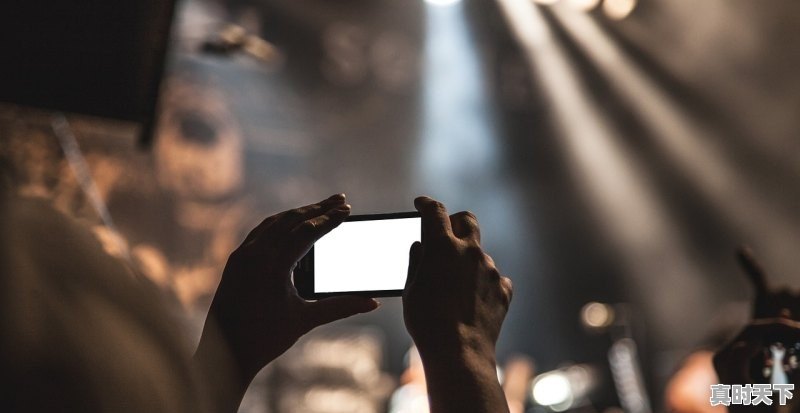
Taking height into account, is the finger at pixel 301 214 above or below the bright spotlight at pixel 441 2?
below

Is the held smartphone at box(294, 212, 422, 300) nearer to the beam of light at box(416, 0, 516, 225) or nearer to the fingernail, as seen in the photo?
the fingernail

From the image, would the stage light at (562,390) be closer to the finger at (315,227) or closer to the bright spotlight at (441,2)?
the bright spotlight at (441,2)

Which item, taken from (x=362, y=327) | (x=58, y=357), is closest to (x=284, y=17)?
(x=362, y=327)

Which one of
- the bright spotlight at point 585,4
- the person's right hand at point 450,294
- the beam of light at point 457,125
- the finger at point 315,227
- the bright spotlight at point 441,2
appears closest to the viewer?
the person's right hand at point 450,294

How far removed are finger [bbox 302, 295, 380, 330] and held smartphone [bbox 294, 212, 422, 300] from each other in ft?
0.11

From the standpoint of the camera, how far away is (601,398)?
5.85 metres

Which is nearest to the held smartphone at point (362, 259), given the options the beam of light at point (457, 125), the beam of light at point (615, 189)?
the beam of light at point (615, 189)

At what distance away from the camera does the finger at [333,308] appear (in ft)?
3.18

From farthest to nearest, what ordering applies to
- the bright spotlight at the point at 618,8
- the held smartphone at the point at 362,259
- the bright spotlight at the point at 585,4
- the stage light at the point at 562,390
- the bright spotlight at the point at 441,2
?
1. the bright spotlight at the point at 441,2
2. the bright spotlight at the point at 585,4
3. the bright spotlight at the point at 618,8
4. the stage light at the point at 562,390
5. the held smartphone at the point at 362,259

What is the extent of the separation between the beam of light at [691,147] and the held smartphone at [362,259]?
4899 mm

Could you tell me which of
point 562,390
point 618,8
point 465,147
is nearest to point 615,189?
point 465,147

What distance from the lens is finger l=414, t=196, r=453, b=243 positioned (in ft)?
2.57

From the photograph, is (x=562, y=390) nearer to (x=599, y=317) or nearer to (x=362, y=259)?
(x=599, y=317)

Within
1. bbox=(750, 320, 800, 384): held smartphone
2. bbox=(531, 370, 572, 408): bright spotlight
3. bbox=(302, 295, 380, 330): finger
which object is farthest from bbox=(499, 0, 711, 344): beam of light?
bbox=(302, 295, 380, 330): finger
